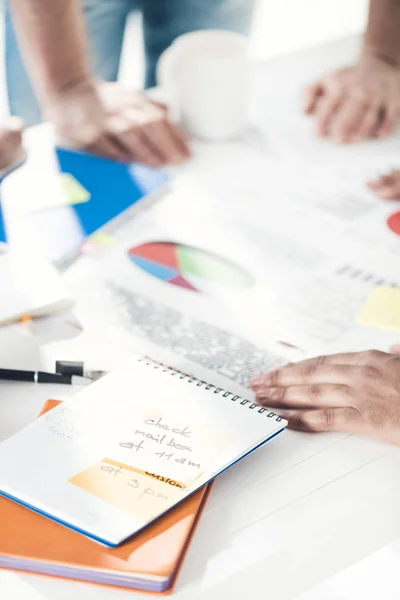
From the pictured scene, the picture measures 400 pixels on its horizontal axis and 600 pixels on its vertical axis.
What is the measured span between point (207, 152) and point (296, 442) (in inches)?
24.0

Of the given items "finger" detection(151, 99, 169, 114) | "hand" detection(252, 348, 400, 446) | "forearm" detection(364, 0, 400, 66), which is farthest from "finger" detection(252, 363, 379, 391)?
"forearm" detection(364, 0, 400, 66)

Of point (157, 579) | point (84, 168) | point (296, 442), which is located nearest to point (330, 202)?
point (84, 168)

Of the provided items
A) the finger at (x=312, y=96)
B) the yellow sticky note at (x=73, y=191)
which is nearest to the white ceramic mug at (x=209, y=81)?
the finger at (x=312, y=96)

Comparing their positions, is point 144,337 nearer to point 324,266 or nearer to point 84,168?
point 324,266

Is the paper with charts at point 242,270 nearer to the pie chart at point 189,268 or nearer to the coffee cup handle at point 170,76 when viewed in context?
the pie chart at point 189,268

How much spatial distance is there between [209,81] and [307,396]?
59 cm

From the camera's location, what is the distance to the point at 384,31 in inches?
50.3

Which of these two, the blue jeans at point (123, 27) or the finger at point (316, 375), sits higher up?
the blue jeans at point (123, 27)

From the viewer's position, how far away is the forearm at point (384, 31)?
128 centimetres

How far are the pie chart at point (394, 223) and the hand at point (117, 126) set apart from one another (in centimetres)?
32

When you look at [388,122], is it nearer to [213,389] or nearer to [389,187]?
[389,187]

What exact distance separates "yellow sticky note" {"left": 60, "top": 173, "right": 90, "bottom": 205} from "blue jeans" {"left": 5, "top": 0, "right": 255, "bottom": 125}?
1.62 ft

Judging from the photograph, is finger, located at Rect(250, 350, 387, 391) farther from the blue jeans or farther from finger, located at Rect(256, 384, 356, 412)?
the blue jeans

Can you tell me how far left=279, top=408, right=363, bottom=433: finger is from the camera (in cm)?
67
